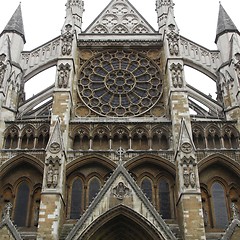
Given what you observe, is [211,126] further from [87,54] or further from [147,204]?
[87,54]

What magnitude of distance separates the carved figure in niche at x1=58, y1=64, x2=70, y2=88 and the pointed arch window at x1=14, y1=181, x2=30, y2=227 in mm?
5046

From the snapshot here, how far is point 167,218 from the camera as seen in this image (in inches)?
662

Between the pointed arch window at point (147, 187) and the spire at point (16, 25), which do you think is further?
the spire at point (16, 25)

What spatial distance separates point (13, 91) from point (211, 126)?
9951 mm

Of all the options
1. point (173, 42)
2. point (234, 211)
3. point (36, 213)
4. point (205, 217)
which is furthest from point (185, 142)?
point (36, 213)

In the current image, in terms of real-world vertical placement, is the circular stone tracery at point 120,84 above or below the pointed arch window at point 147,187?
above

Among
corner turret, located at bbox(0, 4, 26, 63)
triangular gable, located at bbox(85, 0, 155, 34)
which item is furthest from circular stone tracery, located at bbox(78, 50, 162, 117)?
corner turret, located at bbox(0, 4, 26, 63)

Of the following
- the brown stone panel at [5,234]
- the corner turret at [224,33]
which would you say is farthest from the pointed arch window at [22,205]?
the corner turret at [224,33]

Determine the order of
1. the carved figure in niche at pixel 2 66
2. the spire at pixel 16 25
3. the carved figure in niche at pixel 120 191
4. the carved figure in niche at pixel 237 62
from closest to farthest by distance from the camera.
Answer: the carved figure in niche at pixel 120 191, the carved figure in niche at pixel 2 66, the carved figure in niche at pixel 237 62, the spire at pixel 16 25

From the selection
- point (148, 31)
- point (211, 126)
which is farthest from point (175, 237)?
point (148, 31)

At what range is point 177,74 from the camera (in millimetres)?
19344

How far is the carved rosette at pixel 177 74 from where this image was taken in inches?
748

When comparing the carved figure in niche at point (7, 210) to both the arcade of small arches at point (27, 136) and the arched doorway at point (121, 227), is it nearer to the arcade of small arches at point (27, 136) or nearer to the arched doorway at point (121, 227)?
the arcade of small arches at point (27, 136)

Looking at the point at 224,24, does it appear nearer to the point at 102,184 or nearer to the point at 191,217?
the point at 102,184
